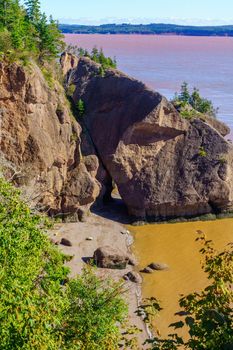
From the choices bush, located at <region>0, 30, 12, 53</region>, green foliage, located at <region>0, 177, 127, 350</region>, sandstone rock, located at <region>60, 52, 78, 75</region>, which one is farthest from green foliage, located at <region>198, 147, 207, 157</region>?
green foliage, located at <region>0, 177, 127, 350</region>

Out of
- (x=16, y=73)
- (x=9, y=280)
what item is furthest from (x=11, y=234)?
(x=16, y=73)

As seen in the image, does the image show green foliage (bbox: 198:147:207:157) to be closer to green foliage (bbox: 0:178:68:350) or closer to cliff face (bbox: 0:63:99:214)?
cliff face (bbox: 0:63:99:214)

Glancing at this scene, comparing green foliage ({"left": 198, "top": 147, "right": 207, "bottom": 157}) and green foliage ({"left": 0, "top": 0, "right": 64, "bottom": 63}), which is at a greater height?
green foliage ({"left": 0, "top": 0, "right": 64, "bottom": 63})

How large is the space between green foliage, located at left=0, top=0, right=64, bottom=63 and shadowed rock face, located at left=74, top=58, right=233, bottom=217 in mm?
6342

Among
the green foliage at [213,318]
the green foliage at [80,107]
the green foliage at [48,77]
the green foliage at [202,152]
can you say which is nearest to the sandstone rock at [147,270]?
the green foliage at [202,152]

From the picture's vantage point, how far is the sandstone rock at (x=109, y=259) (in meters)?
28.9

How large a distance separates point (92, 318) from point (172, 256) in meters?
18.8

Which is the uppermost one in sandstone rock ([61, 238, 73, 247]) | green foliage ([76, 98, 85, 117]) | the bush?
the bush

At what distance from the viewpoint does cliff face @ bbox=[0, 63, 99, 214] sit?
3009cm

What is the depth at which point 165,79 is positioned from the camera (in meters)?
98.4

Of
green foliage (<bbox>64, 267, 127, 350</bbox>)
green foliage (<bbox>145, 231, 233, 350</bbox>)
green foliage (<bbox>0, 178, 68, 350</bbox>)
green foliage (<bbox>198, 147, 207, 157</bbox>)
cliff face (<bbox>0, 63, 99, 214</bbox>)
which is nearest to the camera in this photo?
green foliage (<bbox>145, 231, 233, 350</bbox>)

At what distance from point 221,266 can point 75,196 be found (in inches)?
1088

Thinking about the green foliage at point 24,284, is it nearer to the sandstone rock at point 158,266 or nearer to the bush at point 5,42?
the sandstone rock at point 158,266

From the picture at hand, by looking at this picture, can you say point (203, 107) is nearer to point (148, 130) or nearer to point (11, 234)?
point (148, 130)
